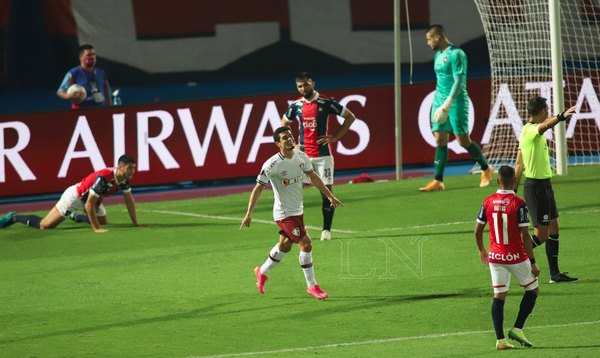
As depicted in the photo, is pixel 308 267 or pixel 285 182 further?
pixel 285 182

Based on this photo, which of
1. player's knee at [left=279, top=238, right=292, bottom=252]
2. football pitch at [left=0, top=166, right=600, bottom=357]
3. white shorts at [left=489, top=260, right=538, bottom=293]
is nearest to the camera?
white shorts at [left=489, top=260, right=538, bottom=293]

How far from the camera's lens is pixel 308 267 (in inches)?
528

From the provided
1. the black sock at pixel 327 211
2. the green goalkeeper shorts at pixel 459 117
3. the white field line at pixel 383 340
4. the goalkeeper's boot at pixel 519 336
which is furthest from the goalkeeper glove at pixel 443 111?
the goalkeeper's boot at pixel 519 336

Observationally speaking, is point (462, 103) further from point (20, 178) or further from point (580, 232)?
point (20, 178)

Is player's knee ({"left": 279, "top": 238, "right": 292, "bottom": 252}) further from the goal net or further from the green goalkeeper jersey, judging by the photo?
the goal net

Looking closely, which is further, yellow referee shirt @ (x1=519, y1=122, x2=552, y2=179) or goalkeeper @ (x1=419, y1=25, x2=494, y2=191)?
goalkeeper @ (x1=419, y1=25, x2=494, y2=191)

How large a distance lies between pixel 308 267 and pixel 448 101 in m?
6.97

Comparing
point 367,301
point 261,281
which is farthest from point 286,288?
point 367,301

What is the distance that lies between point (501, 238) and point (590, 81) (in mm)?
13539

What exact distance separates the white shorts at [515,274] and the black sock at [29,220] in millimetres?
10014

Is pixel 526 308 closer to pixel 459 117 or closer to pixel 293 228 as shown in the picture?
pixel 293 228

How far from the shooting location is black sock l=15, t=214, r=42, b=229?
63.0 feet

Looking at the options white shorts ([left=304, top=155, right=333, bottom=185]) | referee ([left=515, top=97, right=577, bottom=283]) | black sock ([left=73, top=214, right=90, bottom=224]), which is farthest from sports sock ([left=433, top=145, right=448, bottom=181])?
referee ([left=515, top=97, right=577, bottom=283])

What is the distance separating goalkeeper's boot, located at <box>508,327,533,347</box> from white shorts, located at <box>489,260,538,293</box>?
0.36 meters
